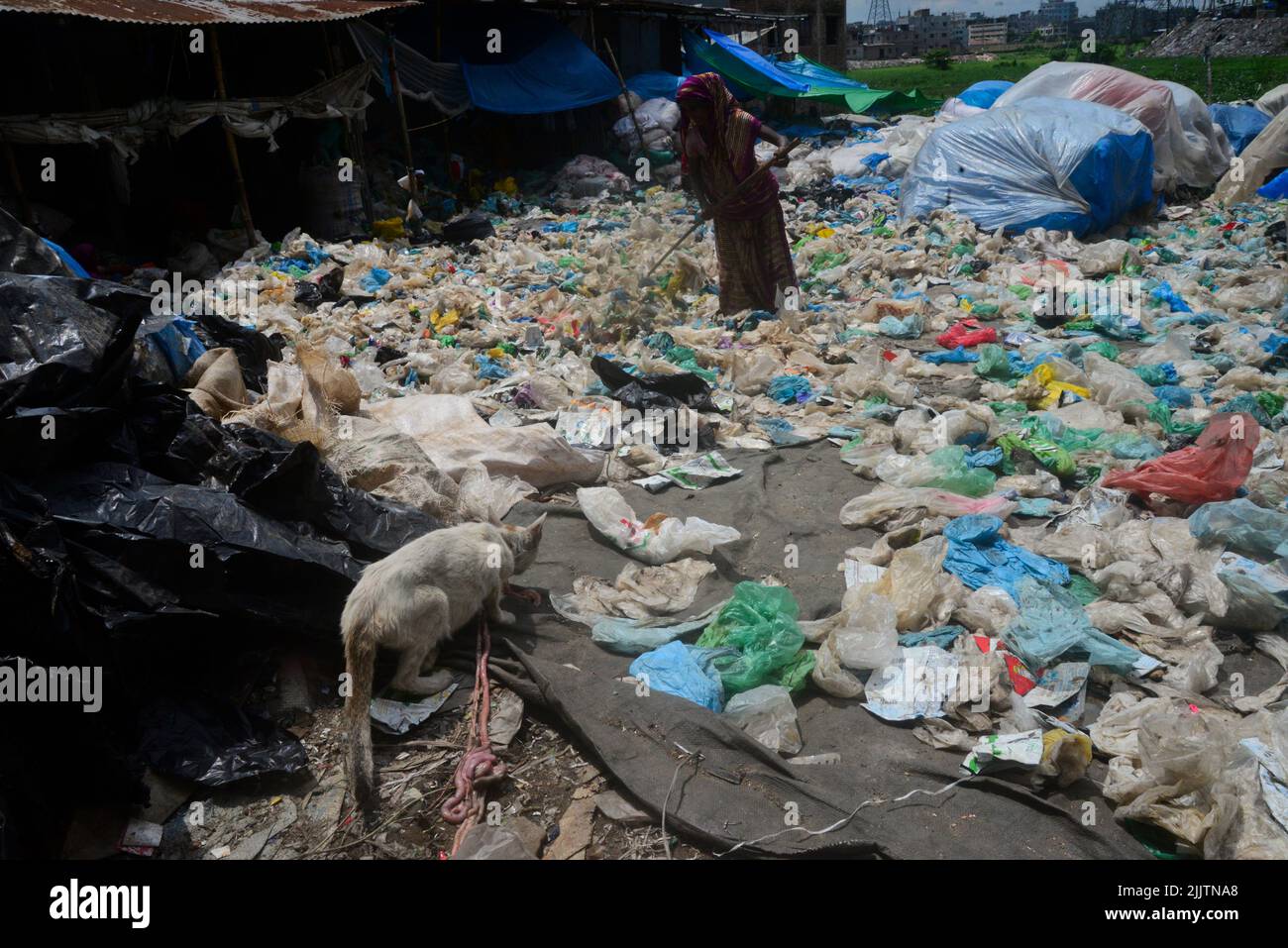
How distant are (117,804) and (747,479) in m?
3.09

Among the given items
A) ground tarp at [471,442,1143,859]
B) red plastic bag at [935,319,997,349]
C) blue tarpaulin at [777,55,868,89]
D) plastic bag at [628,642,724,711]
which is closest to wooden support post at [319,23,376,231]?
red plastic bag at [935,319,997,349]

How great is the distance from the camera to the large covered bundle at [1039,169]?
9500 millimetres

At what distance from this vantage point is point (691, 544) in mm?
3754

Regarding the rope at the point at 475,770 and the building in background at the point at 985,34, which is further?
the building in background at the point at 985,34

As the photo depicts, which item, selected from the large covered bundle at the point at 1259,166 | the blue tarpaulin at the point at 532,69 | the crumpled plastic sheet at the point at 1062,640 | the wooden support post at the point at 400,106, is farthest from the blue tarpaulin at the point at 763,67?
the crumpled plastic sheet at the point at 1062,640

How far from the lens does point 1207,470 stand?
13.0 ft

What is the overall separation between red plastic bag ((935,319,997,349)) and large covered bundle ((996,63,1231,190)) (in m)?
6.31

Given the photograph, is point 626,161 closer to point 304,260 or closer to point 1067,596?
point 304,260

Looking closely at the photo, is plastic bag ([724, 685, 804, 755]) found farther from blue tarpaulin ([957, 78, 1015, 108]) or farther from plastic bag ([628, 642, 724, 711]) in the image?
blue tarpaulin ([957, 78, 1015, 108])

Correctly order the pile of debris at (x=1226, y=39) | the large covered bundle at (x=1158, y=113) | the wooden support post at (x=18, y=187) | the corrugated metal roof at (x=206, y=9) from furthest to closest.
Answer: the pile of debris at (x=1226, y=39) → the large covered bundle at (x=1158, y=113) → the wooden support post at (x=18, y=187) → the corrugated metal roof at (x=206, y=9)

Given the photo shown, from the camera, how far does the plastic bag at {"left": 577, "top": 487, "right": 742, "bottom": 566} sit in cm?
377

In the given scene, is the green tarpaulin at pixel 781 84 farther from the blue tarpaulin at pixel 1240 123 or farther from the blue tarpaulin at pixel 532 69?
the blue tarpaulin at pixel 1240 123

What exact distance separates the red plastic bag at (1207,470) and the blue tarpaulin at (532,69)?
11.9m
